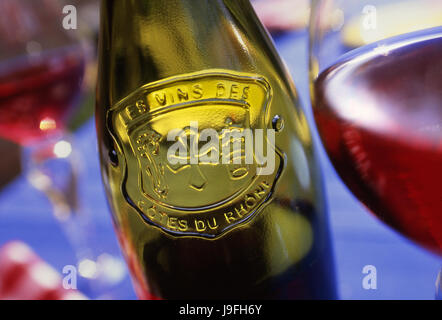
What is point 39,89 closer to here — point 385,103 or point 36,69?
point 36,69

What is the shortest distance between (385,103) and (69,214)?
1.54 feet

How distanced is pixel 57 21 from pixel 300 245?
37cm

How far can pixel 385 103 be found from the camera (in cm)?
31

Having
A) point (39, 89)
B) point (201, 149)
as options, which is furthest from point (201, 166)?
point (39, 89)

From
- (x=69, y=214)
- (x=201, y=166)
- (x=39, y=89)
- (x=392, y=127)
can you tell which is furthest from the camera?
(x=69, y=214)

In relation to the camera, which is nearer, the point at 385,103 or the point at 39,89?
the point at 385,103

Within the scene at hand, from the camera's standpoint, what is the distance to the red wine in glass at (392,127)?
11.2 inches

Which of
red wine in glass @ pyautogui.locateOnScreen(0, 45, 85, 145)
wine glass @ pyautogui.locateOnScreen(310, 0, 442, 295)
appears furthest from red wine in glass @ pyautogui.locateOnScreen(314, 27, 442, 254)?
red wine in glass @ pyautogui.locateOnScreen(0, 45, 85, 145)

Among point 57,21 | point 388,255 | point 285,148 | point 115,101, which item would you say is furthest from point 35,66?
point 388,255

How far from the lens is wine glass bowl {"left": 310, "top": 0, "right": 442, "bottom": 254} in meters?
0.29

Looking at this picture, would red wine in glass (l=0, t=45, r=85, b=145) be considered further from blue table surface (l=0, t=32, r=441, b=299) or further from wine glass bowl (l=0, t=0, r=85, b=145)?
blue table surface (l=0, t=32, r=441, b=299)

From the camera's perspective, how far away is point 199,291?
421mm

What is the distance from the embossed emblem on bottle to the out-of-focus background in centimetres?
13
